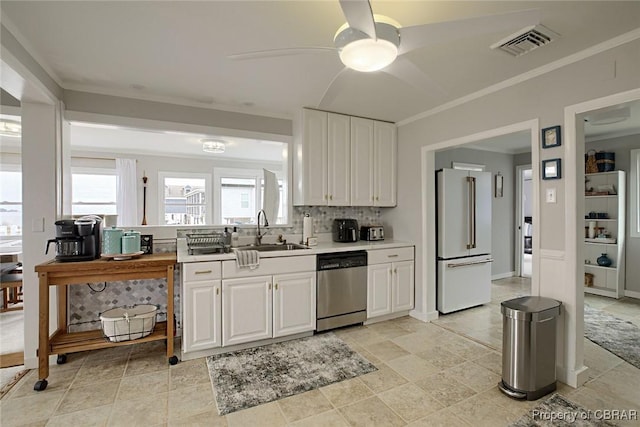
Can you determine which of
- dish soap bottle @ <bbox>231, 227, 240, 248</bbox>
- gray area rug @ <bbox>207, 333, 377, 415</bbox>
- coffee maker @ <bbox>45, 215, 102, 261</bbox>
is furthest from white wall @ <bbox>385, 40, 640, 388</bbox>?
coffee maker @ <bbox>45, 215, 102, 261</bbox>

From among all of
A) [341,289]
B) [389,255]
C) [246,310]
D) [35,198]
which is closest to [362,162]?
[389,255]

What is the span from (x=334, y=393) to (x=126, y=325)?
1761 mm

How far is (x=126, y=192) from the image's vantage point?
18.7 feet

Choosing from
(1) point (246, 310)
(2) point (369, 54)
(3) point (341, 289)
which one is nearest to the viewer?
(2) point (369, 54)

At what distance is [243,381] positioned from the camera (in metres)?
2.38

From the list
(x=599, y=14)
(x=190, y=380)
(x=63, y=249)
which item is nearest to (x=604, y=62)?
(x=599, y=14)

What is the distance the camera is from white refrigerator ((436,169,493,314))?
3.82 meters

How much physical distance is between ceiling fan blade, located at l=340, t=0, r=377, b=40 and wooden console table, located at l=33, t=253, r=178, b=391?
7.40ft

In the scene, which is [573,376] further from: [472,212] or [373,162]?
[373,162]

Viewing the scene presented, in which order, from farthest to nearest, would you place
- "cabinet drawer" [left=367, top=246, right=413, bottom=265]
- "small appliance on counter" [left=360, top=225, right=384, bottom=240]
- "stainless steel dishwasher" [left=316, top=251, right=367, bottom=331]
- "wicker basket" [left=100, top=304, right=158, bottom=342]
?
"small appliance on counter" [left=360, top=225, right=384, bottom=240] → "cabinet drawer" [left=367, top=246, right=413, bottom=265] → "stainless steel dishwasher" [left=316, top=251, right=367, bottom=331] → "wicker basket" [left=100, top=304, right=158, bottom=342]

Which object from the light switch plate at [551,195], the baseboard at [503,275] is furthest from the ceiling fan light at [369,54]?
the baseboard at [503,275]

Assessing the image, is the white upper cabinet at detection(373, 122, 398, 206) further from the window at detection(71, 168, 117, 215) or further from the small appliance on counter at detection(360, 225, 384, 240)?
the window at detection(71, 168, 117, 215)

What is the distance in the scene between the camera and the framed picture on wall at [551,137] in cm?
239

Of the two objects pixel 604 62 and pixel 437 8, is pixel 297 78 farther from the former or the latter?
pixel 604 62
